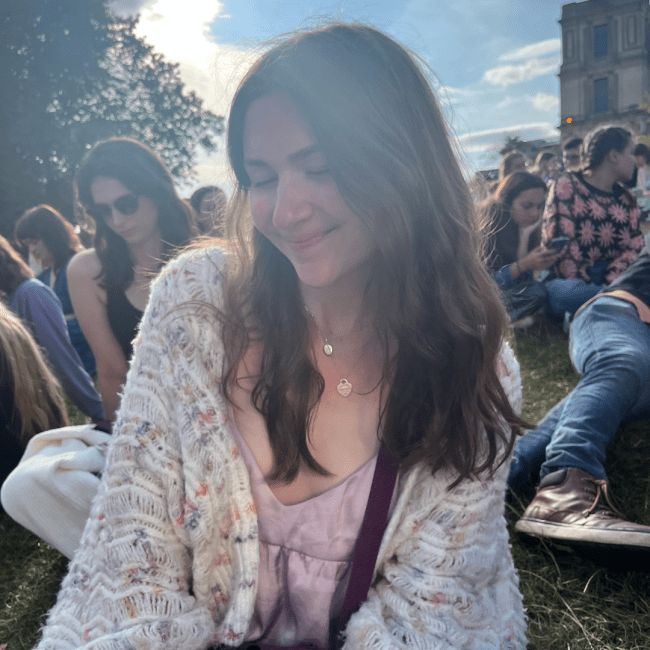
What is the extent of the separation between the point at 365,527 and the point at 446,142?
0.91 m

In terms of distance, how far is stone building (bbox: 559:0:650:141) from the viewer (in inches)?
1783

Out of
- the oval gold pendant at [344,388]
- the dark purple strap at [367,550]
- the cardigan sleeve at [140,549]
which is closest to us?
the cardigan sleeve at [140,549]

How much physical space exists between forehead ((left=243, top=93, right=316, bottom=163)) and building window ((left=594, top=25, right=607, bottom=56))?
54321 mm

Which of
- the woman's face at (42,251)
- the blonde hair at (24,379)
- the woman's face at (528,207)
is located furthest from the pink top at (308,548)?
the woman's face at (42,251)

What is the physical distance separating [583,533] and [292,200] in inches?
60.1

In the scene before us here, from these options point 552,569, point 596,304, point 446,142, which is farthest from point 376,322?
point 596,304

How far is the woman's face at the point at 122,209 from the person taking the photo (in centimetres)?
343

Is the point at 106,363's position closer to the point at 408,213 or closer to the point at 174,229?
the point at 174,229

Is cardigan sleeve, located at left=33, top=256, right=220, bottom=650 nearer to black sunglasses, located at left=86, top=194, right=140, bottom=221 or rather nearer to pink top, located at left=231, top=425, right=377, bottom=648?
pink top, located at left=231, top=425, right=377, bottom=648

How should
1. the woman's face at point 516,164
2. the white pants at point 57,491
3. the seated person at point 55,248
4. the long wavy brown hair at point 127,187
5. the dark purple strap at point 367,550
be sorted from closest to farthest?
the dark purple strap at point 367,550 → the white pants at point 57,491 → the long wavy brown hair at point 127,187 → the seated person at point 55,248 → the woman's face at point 516,164

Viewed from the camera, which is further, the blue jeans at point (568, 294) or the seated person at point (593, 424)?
the blue jeans at point (568, 294)

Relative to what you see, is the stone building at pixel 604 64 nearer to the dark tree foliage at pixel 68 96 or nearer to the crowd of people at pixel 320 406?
the dark tree foliage at pixel 68 96

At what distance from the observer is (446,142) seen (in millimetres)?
1519

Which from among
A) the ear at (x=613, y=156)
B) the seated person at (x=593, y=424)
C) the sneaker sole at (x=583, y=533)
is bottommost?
the sneaker sole at (x=583, y=533)
